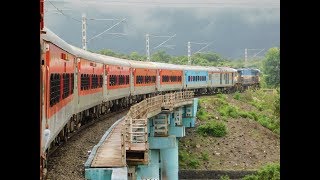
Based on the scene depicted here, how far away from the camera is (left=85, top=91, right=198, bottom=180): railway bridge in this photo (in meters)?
8.46

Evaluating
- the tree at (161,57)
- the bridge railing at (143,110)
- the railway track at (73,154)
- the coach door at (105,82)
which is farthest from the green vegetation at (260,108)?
the tree at (161,57)

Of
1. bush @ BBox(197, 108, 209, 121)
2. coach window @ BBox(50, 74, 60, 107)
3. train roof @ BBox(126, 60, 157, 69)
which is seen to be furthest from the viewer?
bush @ BBox(197, 108, 209, 121)

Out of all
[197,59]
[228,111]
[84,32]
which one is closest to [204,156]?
[228,111]

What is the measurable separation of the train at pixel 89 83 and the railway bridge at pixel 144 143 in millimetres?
890

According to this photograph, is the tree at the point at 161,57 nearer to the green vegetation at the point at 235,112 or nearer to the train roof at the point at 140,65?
the green vegetation at the point at 235,112

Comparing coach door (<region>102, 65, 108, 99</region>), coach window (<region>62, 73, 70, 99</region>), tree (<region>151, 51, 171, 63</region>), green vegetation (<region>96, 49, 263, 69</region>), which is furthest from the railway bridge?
tree (<region>151, 51, 171, 63</region>)

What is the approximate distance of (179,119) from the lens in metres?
28.8

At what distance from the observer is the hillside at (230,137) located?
31.1 metres

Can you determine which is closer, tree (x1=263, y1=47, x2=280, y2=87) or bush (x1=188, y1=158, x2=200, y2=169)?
bush (x1=188, y1=158, x2=200, y2=169)

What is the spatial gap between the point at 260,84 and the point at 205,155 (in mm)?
23051

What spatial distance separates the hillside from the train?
2.35m

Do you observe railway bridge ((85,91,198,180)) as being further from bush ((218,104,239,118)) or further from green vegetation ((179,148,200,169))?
bush ((218,104,239,118))
